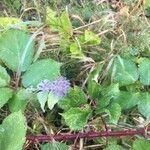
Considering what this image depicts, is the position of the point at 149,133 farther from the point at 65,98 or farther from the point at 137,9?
the point at 137,9

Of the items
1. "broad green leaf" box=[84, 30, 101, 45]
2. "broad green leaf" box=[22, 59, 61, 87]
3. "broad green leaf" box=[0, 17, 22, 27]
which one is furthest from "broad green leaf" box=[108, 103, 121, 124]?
"broad green leaf" box=[0, 17, 22, 27]

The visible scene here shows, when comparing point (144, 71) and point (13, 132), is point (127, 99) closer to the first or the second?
point (144, 71)

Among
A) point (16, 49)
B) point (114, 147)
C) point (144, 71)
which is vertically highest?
point (16, 49)

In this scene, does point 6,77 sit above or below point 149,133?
above

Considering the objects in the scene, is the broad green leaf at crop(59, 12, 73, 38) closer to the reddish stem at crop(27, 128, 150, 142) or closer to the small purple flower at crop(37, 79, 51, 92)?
the small purple flower at crop(37, 79, 51, 92)

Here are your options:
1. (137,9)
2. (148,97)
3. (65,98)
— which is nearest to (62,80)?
(65,98)

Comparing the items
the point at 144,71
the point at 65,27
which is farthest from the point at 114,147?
the point at 65,27

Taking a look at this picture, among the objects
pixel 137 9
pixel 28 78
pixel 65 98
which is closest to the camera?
pixel 65 98
